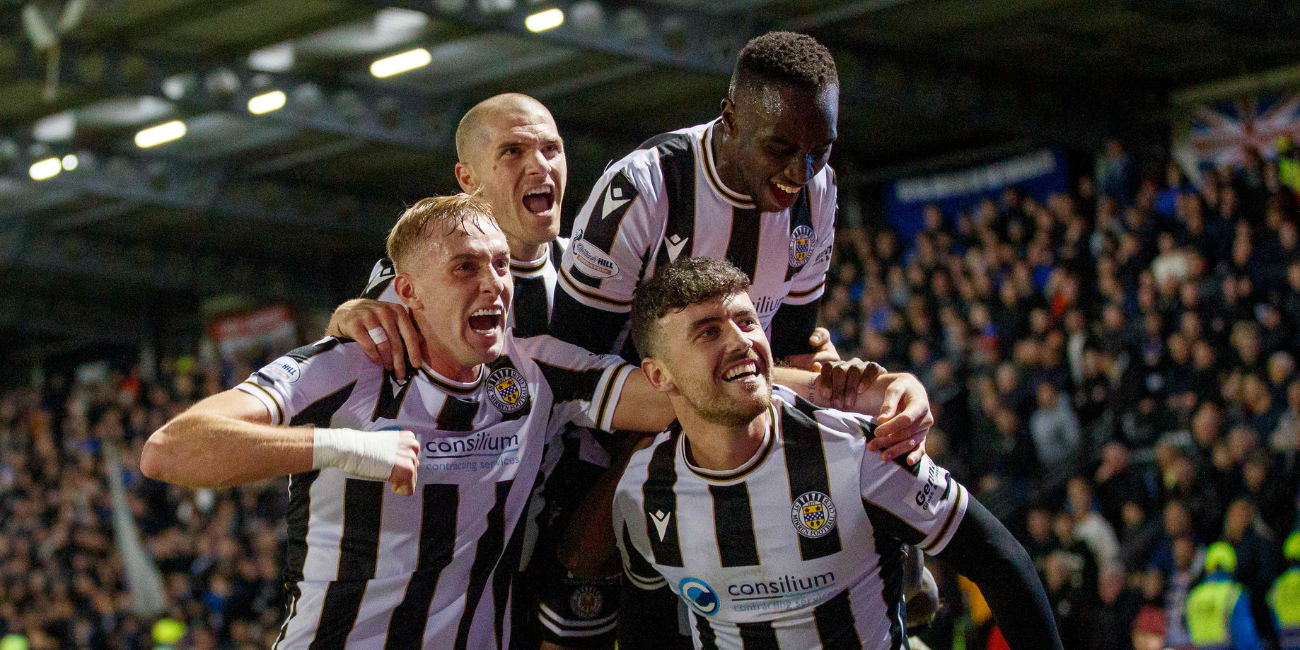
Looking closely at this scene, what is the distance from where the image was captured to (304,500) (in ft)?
13.9

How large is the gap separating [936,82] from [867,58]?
1084 mm

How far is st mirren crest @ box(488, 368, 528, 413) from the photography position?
437cm

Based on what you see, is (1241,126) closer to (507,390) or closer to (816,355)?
(816,355)

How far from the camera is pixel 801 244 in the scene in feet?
15.6

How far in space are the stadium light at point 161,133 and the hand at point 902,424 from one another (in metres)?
15.2

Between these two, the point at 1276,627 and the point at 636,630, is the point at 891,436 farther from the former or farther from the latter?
the point at 1276,627

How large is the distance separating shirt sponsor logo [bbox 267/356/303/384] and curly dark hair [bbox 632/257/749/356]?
3.56ft

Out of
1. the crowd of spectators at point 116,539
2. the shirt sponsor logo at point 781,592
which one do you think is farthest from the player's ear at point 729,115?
the crowd of spectators at point 116,539

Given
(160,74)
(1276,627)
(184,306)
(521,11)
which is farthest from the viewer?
(184,306)

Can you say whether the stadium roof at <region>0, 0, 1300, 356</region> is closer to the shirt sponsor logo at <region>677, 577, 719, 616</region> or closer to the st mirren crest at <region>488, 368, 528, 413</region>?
the st mirren crest at <region>488, 368, 528, 413</region>

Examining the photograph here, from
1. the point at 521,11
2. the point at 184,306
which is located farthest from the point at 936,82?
the point at 184,306

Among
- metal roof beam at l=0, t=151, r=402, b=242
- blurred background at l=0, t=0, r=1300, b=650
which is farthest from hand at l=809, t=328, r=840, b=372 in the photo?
metal roof beam at l=0, t=151, r=402, b=242

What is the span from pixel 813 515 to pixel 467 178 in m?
1.85

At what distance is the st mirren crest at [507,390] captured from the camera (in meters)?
4.37
